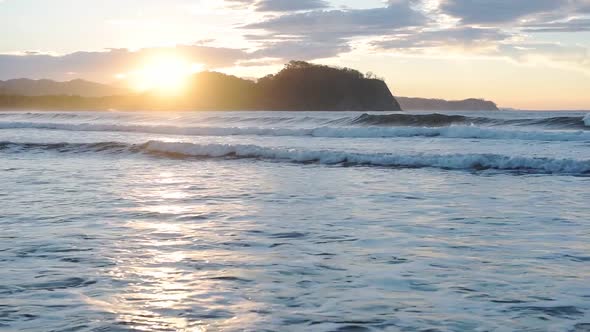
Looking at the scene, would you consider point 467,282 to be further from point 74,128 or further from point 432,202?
point 74,128

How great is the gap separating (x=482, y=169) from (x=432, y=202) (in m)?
5.50

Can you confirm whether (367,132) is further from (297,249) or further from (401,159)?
(297,249)

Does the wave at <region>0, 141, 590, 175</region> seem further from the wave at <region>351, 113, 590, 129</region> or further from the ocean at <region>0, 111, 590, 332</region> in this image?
the wave at <region>351, 113, 590, 129</region>

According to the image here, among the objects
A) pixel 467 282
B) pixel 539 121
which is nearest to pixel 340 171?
pixel 467 282

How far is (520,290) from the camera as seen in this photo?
4.57 m

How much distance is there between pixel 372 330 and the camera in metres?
3.80

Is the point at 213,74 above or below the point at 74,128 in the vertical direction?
above

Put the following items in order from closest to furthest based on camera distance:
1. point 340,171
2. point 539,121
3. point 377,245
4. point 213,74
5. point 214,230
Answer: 1. point 377,245
2. point 214,230
3. point 340,171
4. point 539,121
5. point 213,74

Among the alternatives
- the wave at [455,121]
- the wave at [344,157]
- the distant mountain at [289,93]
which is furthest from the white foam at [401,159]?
the distant mountain at [289,93]

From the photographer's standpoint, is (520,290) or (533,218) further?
(533,218)

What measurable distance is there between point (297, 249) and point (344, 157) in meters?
10.5

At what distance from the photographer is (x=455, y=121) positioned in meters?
36.0

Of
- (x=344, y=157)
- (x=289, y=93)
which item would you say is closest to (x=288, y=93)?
(x=289, y=93)

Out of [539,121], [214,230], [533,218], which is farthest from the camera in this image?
[539,121]
